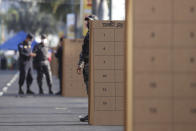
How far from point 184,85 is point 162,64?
1.11 ft

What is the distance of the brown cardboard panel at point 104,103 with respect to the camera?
13211 millimetres

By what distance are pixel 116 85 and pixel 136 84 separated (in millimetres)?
4823

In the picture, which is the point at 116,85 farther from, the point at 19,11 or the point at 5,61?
the point at 19,11

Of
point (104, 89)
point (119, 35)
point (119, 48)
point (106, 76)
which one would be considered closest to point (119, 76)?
point (106, 76)

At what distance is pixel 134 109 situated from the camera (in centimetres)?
841

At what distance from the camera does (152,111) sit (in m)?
8.42

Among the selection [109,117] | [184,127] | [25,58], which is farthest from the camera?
[25,58]

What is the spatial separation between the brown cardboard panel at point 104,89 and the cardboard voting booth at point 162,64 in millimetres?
4758

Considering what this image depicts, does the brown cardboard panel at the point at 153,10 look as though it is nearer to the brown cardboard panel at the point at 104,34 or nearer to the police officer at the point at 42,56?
the brown cardboard panel at the point at 104,34

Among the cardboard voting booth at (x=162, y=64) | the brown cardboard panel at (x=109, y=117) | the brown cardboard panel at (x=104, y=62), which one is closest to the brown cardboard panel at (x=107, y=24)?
the brown cardboard panel at (x=104, y=62)

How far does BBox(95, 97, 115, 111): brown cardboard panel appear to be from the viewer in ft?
43.3

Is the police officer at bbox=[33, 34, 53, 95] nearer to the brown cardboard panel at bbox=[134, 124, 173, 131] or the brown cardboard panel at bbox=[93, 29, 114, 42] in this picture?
the brown cardboard panel at bbox=[93, 29, 114, 42]

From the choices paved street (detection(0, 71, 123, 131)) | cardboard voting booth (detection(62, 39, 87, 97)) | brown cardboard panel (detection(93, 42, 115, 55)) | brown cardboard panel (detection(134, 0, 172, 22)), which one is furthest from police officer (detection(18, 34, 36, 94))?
brown cardboard panel (detection(134, 0, 172, 22))

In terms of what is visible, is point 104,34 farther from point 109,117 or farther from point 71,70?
point 71,70
